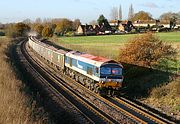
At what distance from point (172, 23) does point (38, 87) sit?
488 ft

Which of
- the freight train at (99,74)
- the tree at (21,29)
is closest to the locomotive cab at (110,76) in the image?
the freight train at (99,74)

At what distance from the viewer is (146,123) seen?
17.1m

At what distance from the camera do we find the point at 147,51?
28719 mm

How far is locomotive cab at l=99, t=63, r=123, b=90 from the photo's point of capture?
25.1 meters

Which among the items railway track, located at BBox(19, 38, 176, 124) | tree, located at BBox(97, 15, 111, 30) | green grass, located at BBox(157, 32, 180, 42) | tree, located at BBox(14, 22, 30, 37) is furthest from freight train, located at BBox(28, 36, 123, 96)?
tree, located at BBox(97, 15, 111, 30)

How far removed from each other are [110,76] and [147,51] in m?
5.05

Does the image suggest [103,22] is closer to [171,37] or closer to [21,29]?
[21,29]

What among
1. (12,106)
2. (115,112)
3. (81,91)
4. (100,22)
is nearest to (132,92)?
(81,91)

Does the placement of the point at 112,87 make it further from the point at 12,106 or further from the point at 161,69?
the point at 12,106

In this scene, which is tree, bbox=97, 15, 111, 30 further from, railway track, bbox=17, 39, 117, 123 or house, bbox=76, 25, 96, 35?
railway track, bbox=17, 39, 117, 123

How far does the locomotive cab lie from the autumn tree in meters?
4.28

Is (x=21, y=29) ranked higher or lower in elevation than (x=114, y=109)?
lower

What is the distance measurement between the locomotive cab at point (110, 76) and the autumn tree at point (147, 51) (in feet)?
14.1

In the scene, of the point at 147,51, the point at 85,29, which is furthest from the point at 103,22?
the point at 147,51
